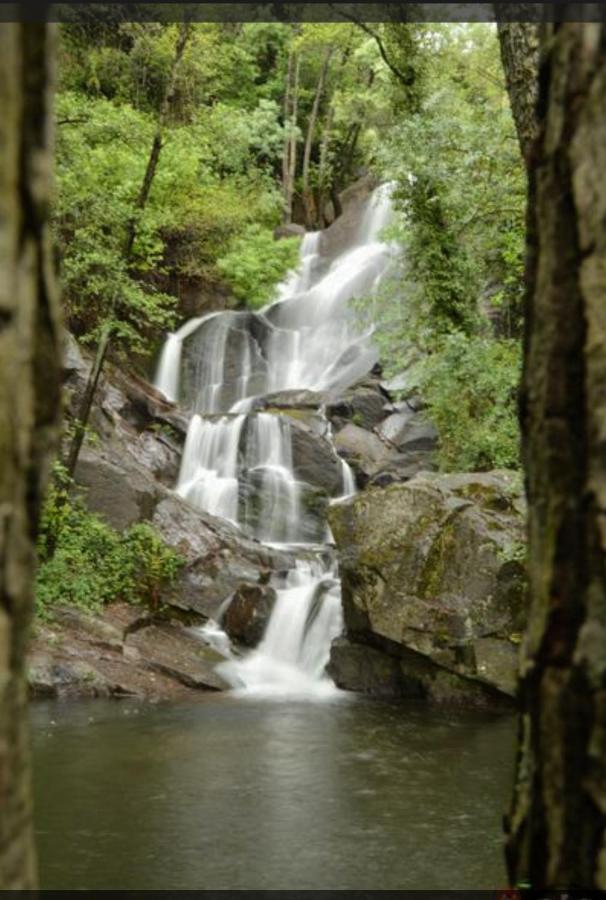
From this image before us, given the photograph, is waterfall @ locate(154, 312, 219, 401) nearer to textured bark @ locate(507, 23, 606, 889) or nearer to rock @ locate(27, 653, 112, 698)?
rock @ locate(27, 653, 112, 698)

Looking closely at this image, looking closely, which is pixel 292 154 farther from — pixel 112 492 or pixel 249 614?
pixel 249 614

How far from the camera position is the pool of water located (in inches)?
277

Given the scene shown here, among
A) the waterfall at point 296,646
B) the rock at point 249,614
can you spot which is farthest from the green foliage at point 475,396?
the rock at point 249,614

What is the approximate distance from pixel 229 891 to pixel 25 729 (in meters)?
5.50

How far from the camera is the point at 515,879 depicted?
→ 2.12 meters

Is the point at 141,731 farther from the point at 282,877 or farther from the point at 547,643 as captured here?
the point at 547,643

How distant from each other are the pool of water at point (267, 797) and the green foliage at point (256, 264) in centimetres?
1775

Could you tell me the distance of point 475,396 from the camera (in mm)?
15594

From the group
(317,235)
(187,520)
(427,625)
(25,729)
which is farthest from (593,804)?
(317,235)

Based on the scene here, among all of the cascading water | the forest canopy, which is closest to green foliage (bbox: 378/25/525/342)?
the forest canopy

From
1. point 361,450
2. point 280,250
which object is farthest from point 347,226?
point 361,450

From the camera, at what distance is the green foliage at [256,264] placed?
28719 mm

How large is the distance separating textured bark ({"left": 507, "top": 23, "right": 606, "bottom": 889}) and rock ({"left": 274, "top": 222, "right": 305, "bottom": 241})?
3247cm

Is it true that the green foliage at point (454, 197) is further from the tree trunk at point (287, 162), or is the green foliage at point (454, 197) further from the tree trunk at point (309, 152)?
the tree trunk at point (309, 152)
